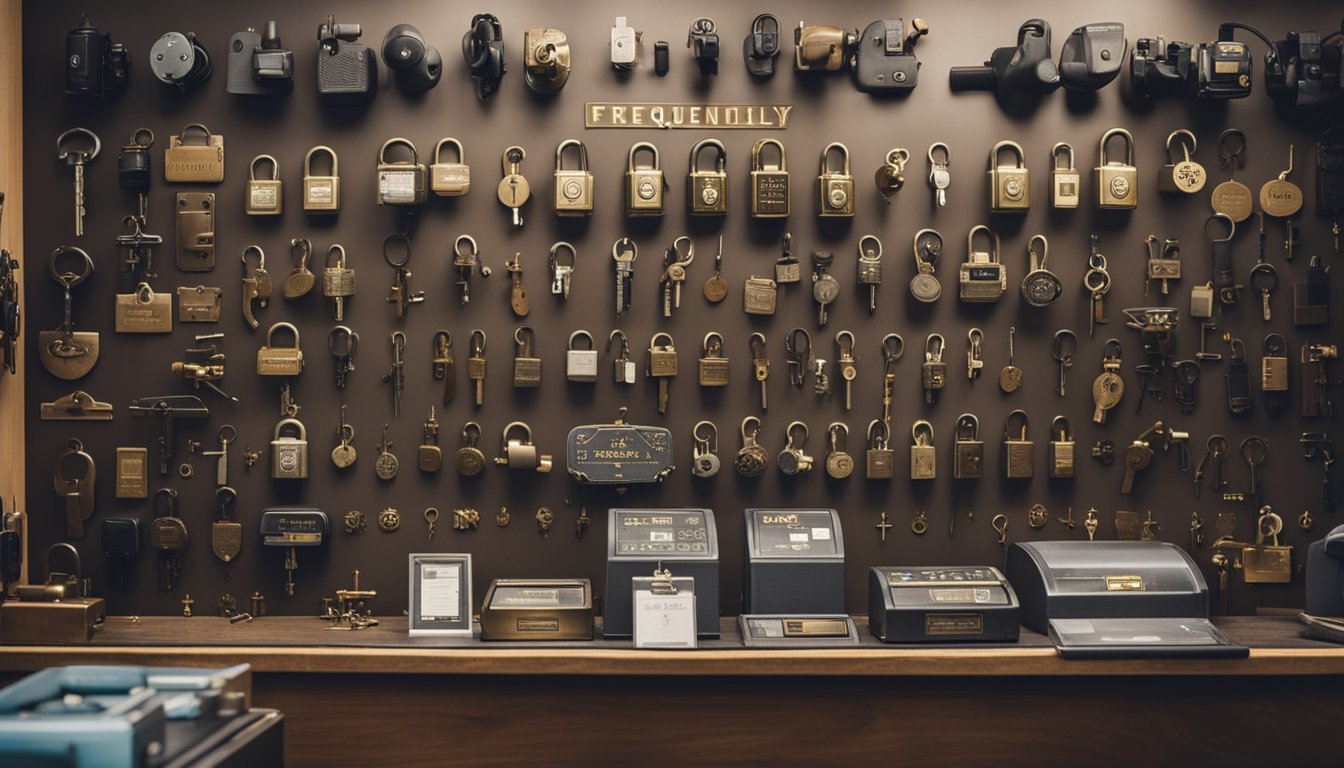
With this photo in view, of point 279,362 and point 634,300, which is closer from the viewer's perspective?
point 279,362

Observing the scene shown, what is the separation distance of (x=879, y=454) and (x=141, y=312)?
3.09 metres

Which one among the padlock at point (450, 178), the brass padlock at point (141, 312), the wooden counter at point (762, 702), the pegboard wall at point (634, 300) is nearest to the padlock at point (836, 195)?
the pegboard wall at point (634, 300)

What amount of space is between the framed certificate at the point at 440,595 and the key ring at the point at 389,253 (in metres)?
1.19

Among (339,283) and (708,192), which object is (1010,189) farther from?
(339,283)

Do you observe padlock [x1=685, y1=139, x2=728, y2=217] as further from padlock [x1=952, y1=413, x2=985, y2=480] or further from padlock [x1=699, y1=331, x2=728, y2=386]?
padlock [x1=952, y1=413, x2=985, y2=480]

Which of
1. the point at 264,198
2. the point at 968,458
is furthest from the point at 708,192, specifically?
the point at 264,198

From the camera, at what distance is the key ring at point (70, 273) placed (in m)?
4.45

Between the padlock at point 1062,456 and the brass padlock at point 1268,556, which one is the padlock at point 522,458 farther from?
the brass padlock at point 1268,556

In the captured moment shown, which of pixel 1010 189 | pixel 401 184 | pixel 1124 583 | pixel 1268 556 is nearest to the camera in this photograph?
pixel 1124 583

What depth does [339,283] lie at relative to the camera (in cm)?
441

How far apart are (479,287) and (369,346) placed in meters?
0.52

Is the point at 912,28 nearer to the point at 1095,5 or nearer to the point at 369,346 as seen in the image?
the point at 1095,5

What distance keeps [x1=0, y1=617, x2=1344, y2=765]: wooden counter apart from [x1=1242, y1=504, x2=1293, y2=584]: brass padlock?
53cm

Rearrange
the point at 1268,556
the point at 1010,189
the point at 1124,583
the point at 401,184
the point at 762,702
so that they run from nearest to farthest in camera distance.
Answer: the point at 762,702 → the point at 1124,583 → the point at 401,184 → the point at 1010,189 → the point at 1268,556
